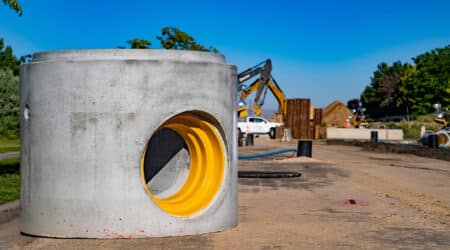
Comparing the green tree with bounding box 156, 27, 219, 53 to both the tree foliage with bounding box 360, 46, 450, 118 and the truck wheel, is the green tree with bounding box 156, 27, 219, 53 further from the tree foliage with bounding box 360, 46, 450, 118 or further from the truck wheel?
the tree foliage with bounding box 360, 46, 450, 118

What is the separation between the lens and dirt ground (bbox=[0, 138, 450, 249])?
782cm

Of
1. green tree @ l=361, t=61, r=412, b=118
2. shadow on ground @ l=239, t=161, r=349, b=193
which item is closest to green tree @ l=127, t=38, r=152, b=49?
shadow on ground @ l=239, t=161, r=349, b=193

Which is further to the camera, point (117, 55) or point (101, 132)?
point (117, 55)

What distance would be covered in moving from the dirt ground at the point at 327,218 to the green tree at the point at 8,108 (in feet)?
83.3

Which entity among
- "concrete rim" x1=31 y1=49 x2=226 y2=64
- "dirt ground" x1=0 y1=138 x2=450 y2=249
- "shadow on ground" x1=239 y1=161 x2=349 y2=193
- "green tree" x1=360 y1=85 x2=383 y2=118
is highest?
"green tree" x1=360 y1=85 x2=383 y2=118

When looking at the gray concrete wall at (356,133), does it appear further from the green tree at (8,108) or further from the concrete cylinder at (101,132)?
the concrete cylinder at (101,132)

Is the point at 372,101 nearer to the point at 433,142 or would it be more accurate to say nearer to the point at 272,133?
the point at 272,133

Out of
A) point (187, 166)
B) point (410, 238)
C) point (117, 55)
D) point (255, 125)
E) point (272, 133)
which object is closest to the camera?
point (117, 55)

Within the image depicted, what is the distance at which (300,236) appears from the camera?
27.2ft

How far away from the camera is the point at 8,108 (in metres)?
39.2

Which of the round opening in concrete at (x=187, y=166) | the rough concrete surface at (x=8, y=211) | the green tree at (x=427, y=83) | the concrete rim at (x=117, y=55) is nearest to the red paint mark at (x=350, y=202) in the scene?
the round opening in concrete at (x=187, y=166)

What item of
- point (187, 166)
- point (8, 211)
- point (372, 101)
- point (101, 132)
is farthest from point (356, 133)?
point (372, 101)

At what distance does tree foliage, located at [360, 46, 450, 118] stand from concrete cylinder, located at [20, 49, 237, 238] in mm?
77950

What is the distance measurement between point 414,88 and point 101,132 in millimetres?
86453
